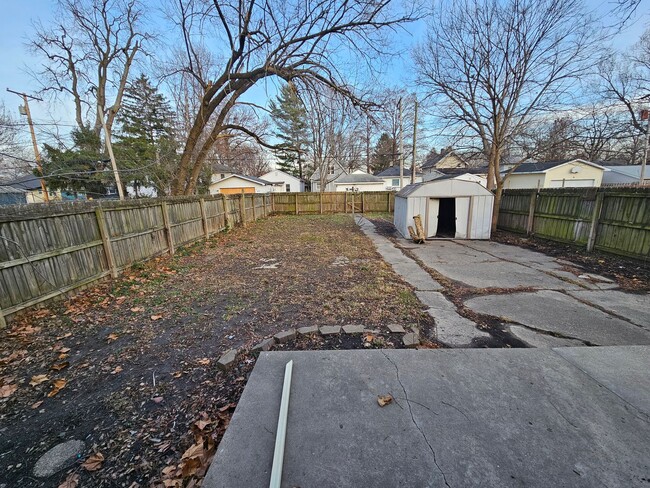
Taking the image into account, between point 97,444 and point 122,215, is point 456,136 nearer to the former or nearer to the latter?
point 122,215

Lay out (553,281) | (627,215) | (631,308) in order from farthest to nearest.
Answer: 1. (627,215)
2. (553,281)
3. (631,308)

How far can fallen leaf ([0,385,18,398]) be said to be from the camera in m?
2.37

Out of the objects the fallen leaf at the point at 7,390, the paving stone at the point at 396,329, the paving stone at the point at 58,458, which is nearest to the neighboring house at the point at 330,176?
the paving stone at the point at 396,329

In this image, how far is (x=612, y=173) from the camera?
23469 millimetres

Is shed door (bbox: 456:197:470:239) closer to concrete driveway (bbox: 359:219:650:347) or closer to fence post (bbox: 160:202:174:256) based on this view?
concrete driveway (bbox: 359:219:650:347)

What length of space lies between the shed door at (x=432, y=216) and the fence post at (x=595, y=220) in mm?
3913

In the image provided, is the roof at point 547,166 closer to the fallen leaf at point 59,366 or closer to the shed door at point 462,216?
the shed door at point 462,216

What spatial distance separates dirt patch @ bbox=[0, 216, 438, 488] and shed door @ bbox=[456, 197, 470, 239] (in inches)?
186

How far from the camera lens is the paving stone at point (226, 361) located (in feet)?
8.64

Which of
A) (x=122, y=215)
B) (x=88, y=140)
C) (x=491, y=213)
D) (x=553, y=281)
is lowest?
(x=553, y=281)

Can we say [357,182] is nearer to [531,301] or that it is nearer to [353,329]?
[531,301]

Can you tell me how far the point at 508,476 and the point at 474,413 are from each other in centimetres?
45

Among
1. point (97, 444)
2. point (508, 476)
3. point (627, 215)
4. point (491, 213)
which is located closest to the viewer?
point (508, 476)

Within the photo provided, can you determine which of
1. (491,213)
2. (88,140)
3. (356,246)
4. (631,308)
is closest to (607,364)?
(631,308)
